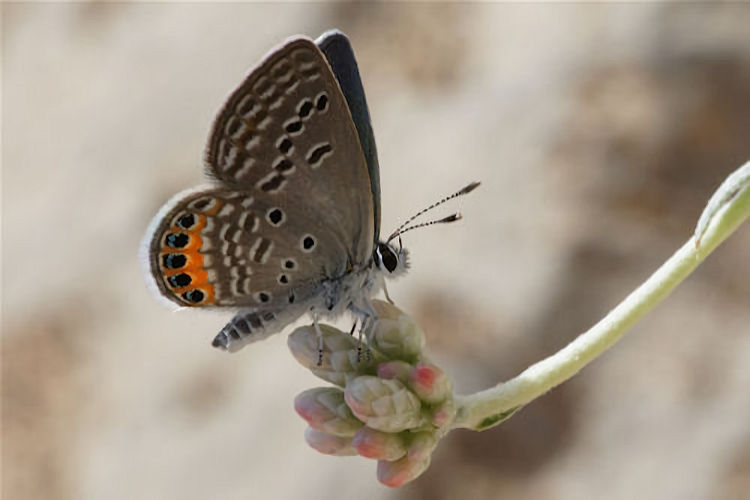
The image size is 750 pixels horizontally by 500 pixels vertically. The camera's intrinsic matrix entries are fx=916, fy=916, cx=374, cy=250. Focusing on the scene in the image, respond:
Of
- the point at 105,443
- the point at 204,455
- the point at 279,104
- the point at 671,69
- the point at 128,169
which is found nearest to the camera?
the point at 279,104

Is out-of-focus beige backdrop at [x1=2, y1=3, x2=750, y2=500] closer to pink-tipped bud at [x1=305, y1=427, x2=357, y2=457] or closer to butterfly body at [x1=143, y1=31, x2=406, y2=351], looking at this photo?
butterfly body at [x1=143, y1=31, x2=406, y2=351]

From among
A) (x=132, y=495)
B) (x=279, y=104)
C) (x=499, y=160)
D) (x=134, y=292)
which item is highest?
(x=279, y=104)

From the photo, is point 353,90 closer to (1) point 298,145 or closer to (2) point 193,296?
(1) point 298,145

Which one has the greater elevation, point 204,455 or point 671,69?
point 671,69

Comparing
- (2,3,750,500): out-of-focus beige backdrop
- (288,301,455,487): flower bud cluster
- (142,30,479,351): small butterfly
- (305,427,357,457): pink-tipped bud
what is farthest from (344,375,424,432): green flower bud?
(2,3,750,500): out-of-focus beige backdrop

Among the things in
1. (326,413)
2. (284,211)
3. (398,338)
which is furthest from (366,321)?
(284,211)

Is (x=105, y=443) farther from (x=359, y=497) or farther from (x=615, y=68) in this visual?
(x=615, y=68)

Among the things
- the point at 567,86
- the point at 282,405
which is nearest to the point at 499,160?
the point at 567,86

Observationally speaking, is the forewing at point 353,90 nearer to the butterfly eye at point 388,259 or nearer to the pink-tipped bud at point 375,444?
the butterfly eye at point 388,259
